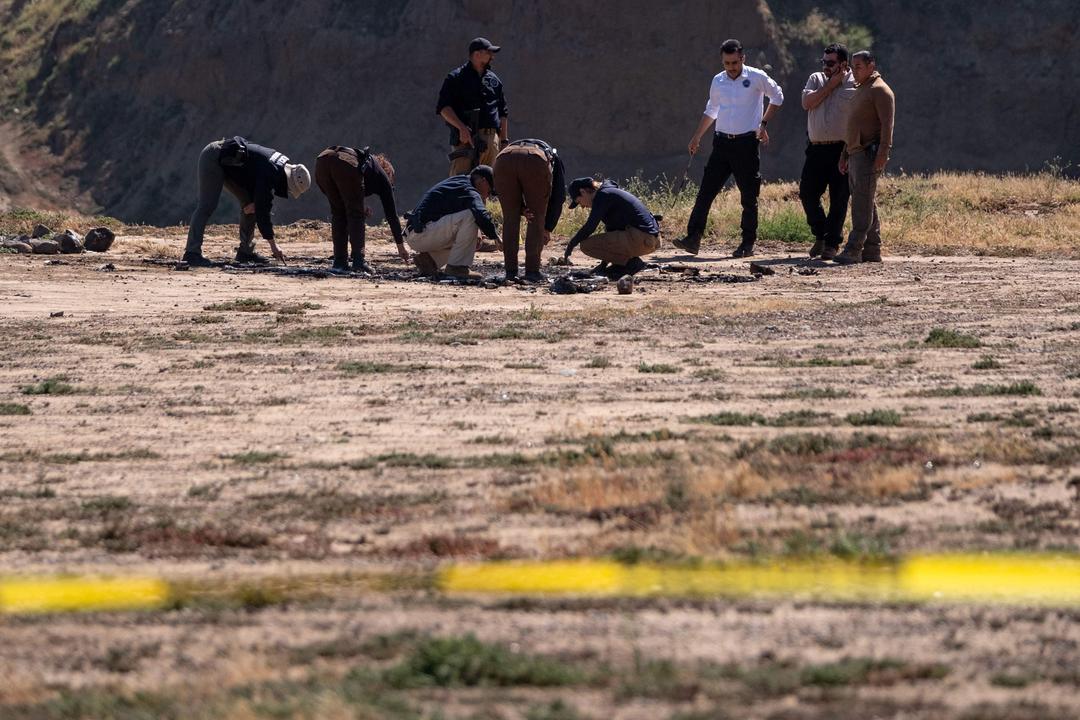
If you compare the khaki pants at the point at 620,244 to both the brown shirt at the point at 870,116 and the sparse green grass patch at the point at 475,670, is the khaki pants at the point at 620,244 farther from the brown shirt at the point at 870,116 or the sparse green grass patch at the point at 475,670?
the sparse green grass patch at the point at 475,670

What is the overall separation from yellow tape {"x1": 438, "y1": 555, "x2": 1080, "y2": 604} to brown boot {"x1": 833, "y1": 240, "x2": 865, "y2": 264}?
1065cm

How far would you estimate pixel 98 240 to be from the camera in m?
18.0

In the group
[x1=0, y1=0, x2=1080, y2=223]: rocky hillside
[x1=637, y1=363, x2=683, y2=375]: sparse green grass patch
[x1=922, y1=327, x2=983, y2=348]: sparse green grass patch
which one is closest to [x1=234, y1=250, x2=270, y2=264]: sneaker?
[x1=637, y1=363, x2=683, y2=375]: sparse green grass patch

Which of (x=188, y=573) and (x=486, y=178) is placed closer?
(x=188, y=573)

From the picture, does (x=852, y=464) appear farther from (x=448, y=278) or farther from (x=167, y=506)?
(x=448, y=278)

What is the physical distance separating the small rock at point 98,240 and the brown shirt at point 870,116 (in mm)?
7982

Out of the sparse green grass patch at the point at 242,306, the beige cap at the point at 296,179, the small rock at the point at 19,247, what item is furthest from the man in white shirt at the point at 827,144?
the small rock at the point at 19,247

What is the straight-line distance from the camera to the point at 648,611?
15.0 ft

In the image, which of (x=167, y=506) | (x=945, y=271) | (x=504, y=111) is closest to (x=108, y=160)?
(x=504, y=111)

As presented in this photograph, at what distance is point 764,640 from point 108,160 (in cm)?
3426

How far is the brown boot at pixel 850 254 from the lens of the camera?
51.0ft

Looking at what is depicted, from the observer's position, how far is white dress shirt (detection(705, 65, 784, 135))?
15.8m

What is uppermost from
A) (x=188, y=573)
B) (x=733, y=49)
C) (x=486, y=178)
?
(x=733, y=49)

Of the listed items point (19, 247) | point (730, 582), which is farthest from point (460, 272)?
point (730, 582)
